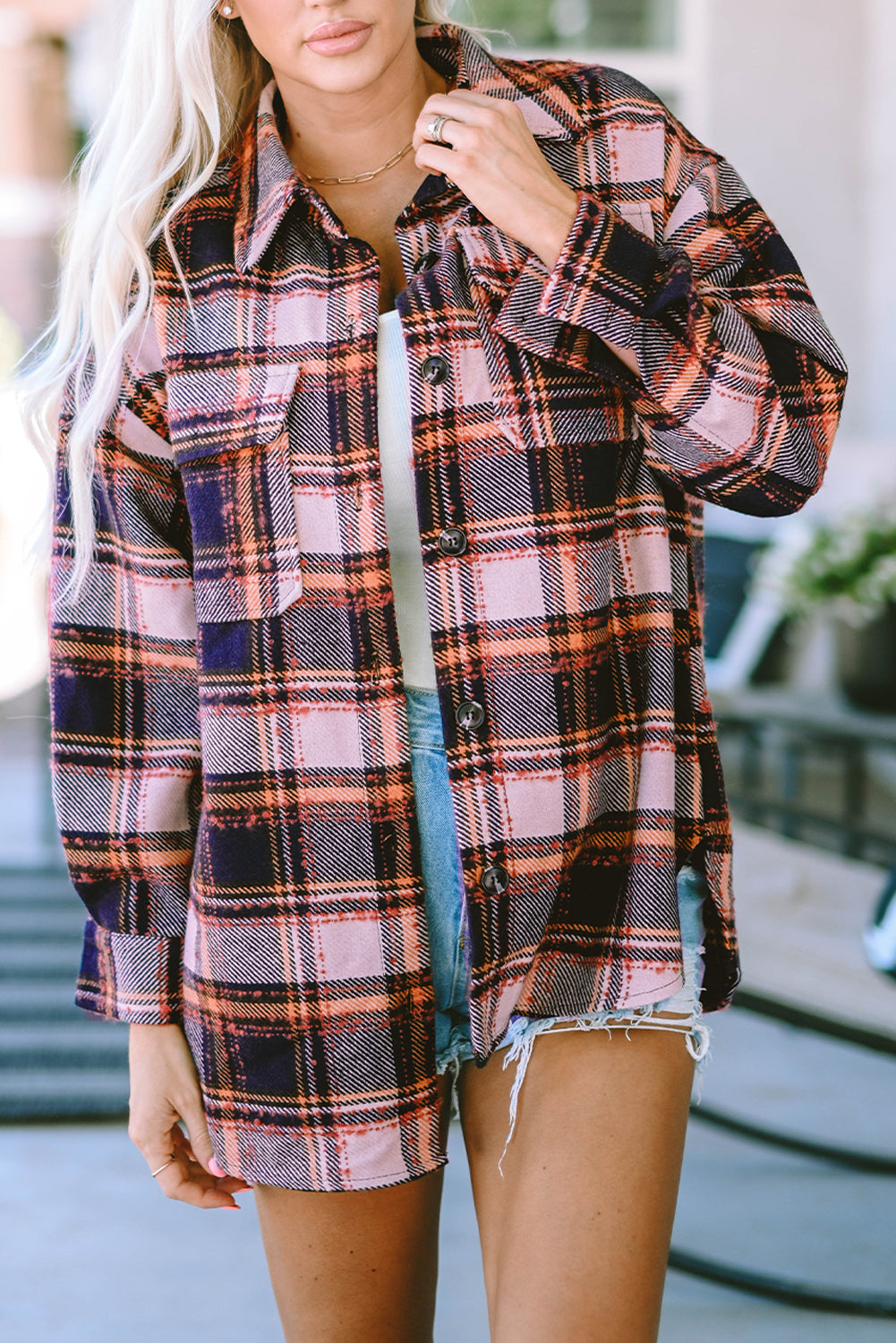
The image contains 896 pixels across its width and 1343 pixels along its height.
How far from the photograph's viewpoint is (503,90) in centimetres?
120

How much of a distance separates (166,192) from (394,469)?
0.37m

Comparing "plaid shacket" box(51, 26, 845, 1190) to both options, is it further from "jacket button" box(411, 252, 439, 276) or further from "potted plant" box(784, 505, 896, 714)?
"potted plant" box(784, 505, 896, 714)

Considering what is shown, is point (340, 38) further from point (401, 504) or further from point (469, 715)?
point (469, 715)

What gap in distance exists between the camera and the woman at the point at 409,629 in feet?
3.55

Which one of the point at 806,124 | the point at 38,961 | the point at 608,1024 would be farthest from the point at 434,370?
the point at 806,124

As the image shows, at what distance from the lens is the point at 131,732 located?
1269 millimetres

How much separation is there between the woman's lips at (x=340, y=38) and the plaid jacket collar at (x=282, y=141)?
106mm

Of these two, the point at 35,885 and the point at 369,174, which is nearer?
the point at 369,174

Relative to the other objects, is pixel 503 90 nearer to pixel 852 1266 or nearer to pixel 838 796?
pixel 852 1266

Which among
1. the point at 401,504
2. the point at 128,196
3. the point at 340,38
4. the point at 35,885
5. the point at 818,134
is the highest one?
the point at 818,134

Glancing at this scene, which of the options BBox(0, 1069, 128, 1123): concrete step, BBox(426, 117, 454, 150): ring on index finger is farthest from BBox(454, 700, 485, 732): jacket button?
BBox(0, 1069, 128, 1123): concrete step

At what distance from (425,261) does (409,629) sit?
0.31 m

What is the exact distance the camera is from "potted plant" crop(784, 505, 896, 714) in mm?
3689

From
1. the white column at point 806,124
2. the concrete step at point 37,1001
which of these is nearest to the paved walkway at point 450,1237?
the concrete step at point 37,1001
